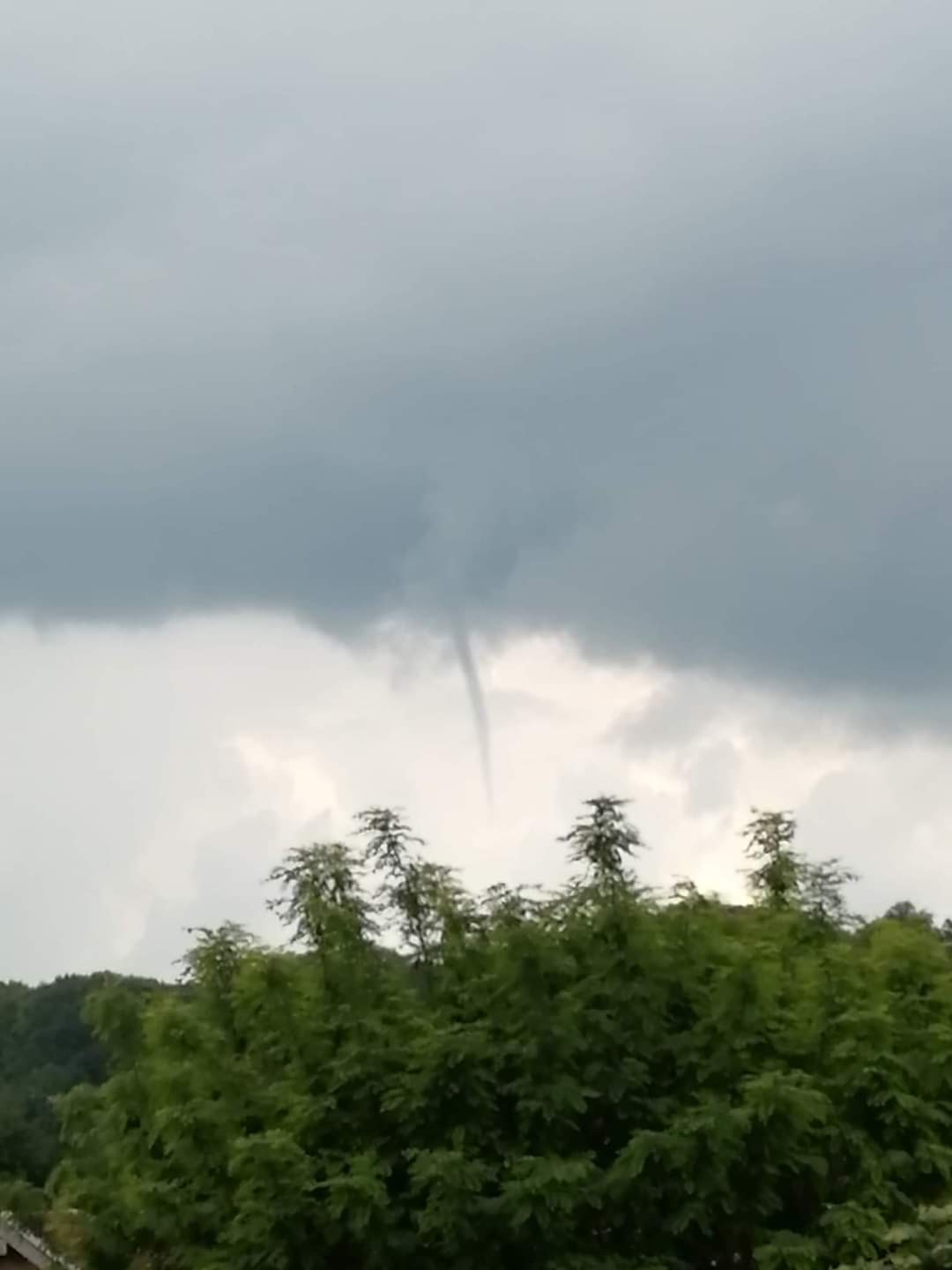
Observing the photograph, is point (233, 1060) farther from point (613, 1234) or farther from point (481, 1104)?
point (613, 1234)

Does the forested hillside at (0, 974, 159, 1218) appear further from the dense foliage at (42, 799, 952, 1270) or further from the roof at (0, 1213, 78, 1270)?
the dense foliage at (42, 799, 952, 1270)

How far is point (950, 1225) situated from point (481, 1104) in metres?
8.89

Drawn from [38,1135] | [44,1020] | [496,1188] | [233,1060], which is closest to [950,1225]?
[496,1188]

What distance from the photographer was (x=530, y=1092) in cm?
2039

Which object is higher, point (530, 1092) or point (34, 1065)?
point (34, 1065)

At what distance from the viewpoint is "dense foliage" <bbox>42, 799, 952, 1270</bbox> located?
19688 mm

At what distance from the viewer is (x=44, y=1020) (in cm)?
9275

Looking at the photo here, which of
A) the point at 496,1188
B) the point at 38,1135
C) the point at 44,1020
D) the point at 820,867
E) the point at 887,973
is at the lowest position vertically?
the point at 496,1188

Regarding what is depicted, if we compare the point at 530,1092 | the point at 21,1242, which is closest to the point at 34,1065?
the point at 21,1242

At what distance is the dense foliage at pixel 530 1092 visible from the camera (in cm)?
1969

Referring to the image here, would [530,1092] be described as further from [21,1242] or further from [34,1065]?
[34,1065]

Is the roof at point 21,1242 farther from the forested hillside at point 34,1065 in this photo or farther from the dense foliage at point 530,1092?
the forested hillside at point 34,1065

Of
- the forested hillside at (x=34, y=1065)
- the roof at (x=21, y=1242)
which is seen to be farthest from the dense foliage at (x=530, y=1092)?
the forested hillside at (x=34, y=1065)

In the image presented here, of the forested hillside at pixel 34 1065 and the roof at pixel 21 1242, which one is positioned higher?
the forested hillside at pixel 34 1065
